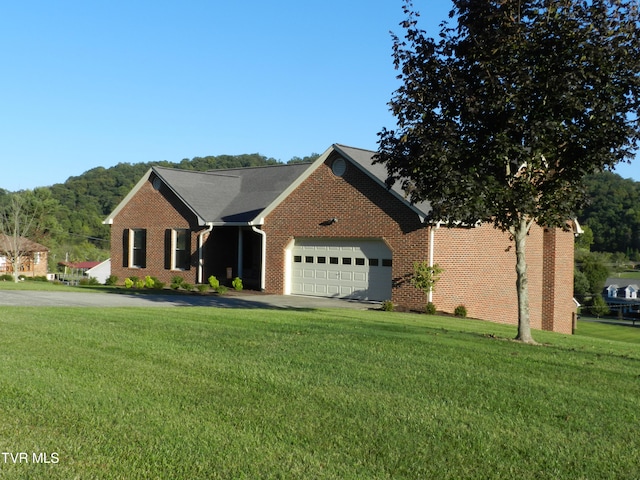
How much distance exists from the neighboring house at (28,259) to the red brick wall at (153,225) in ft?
46.2

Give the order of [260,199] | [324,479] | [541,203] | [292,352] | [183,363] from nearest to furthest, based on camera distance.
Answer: [324,479] → [183,363] → [292,352] → [541,203] → [260,199]

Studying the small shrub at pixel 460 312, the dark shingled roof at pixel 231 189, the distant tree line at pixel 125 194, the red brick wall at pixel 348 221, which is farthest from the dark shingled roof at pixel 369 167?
the distant tree line at pixel 125 194

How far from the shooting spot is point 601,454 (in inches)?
228

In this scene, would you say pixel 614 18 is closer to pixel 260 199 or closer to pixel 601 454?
pixel 601 454

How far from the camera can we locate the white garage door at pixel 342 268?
79.2ft

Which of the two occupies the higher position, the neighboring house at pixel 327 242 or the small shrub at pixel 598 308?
the neighboring house at pixel 327 242

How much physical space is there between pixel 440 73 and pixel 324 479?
10134 mm

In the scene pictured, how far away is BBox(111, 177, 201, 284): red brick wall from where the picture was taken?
31.2 m

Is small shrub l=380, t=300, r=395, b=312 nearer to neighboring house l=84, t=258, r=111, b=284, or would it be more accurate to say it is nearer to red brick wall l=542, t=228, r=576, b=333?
red brick wall l=542, t=228, r=576, b=333

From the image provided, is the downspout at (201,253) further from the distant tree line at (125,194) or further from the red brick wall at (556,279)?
the distant tree line at (125,194)

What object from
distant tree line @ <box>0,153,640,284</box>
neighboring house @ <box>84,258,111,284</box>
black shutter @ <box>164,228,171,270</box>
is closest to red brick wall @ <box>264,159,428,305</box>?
black shutter @ <box>164,228,171,270</box>

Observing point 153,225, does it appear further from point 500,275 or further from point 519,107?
point 519,107

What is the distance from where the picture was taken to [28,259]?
56.1 metres

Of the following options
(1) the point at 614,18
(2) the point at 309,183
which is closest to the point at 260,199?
(2) the point at 309,183
